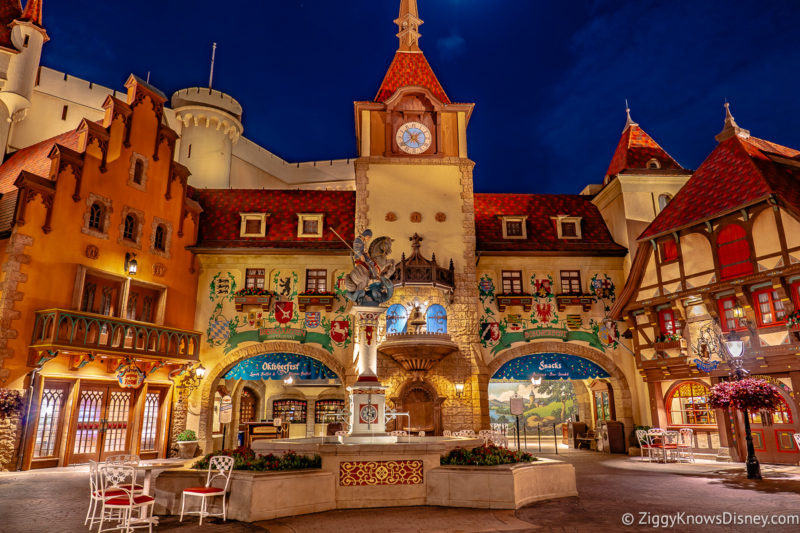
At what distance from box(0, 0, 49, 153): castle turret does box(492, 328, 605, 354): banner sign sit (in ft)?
71.8

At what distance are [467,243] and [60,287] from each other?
14633 mm

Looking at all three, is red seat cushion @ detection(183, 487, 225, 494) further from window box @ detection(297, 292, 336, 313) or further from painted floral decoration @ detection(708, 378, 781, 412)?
window box @ detection(297, 292, 336, 313)

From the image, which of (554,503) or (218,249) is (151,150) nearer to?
(218,249)

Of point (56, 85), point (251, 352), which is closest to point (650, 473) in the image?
point (251, 352)

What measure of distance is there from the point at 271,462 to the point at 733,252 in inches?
621

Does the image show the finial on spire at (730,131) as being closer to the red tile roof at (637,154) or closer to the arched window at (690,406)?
the red tile roof at (637,154)

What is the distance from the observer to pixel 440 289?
69.6 ft

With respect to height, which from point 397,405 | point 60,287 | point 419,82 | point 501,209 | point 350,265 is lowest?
point 397,405

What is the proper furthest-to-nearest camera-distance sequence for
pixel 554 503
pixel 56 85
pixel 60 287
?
pixel 56 85
pixel 60 287
pixel 554 503

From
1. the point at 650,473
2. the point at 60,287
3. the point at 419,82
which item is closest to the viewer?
the point at 650,473

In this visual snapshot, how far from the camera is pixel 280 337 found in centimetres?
2192

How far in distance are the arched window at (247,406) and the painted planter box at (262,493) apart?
2017cm

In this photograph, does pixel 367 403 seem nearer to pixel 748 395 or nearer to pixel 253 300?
pixel 748 395

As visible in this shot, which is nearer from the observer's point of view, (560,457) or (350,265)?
(560,457)
